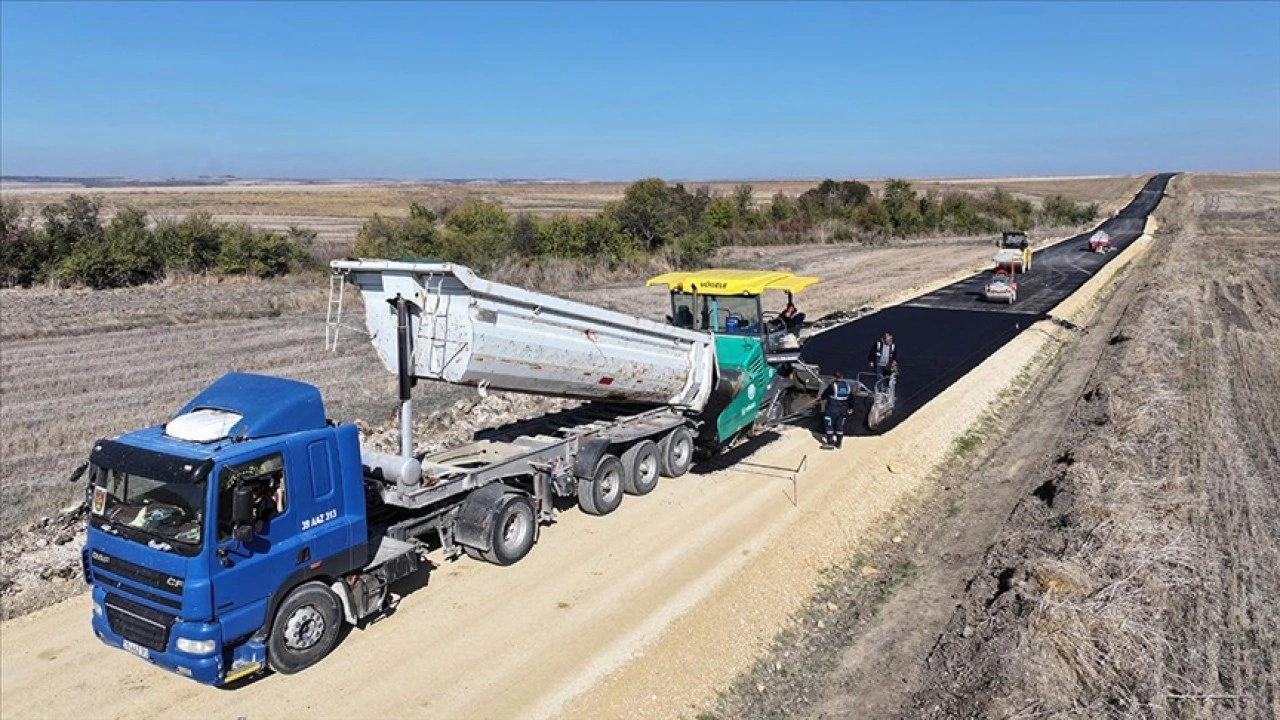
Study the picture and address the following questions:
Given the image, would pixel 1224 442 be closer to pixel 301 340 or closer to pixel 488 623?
pixel 488 623

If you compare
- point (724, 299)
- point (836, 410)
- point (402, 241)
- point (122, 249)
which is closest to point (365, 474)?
point (724, 299)

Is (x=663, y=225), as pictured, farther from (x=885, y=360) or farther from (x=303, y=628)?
(x=303, y=628)

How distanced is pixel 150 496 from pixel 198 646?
1.34 meters

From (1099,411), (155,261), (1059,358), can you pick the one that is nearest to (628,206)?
(155,261)

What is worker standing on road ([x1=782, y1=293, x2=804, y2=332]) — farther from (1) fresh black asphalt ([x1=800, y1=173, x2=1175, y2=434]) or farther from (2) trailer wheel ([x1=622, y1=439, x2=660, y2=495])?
(2) trailer wheel ([x1=622, y1=439, x2=660, y2=495])

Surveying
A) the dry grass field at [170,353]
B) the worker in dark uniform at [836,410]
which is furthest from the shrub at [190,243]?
the worker in dark uniform at [836,410]

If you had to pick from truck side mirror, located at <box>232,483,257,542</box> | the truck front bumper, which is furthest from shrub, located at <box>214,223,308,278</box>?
truck side mirror, located at <box>232,483,257,542</box>

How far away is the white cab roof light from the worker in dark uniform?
386 inches

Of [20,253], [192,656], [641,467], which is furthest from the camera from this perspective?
[20,253]

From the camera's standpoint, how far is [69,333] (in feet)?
81.0

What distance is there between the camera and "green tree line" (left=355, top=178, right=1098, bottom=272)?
37031 millimetres

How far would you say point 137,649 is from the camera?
294 inches

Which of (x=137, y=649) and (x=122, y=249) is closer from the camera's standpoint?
(x=137, y=649)

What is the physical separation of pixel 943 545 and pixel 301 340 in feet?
63.5
